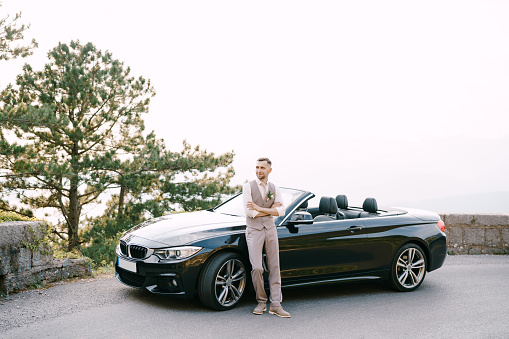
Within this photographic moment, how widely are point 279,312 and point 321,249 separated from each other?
1128 millimetres

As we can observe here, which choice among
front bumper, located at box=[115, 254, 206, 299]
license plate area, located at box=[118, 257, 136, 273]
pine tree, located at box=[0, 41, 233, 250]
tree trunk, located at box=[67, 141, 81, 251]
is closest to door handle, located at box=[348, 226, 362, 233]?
front bumper, located at box=[115, 254, 206, 299]

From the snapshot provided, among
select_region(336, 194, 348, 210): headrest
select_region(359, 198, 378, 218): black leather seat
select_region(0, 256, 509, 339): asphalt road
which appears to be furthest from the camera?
select_region(336, 194, 348, 210): headrest

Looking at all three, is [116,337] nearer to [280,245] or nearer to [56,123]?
[280,245]

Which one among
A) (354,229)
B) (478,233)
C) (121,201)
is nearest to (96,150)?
(121,201)

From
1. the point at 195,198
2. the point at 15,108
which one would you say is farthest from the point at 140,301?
the point at 195,198

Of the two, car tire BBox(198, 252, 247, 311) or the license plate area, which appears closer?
car tire BBox(198, 252, 247, 311)

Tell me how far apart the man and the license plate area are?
1.44 metres

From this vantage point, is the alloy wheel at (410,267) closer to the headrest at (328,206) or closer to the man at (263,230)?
the headrest at (328,206)

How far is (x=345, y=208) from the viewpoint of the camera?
849 centimetres

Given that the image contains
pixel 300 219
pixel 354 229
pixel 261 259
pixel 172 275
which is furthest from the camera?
pixel 354 229

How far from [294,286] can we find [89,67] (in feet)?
74.1

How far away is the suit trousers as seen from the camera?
21.0ft

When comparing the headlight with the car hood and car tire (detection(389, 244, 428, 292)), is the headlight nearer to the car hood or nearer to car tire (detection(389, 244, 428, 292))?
the car hood

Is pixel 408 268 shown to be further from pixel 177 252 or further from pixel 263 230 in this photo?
pixel 177 252
